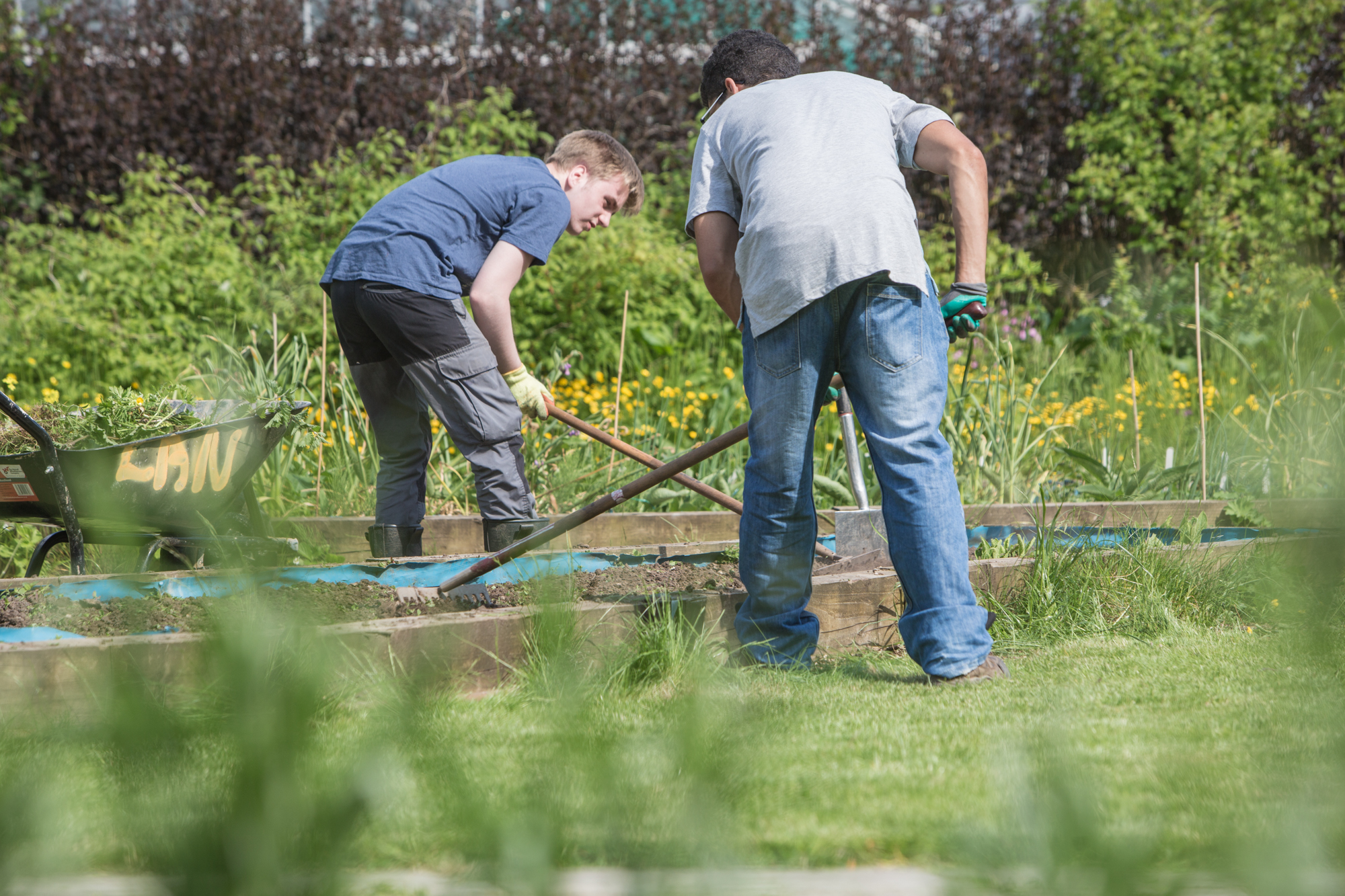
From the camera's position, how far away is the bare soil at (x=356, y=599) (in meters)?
0.61

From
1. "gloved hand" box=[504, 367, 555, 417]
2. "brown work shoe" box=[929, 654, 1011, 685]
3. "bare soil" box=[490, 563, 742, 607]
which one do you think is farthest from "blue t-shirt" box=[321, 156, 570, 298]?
"brown work shoe" box=[929, 654, 1011, 685]

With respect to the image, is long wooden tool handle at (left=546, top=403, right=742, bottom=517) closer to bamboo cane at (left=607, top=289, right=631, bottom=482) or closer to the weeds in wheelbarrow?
bamboo cane at (left=607, top=289, right=631, bottom=482)

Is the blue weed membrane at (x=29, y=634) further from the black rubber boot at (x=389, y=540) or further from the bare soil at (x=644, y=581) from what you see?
the black rubber boot at (x=389, y=540)

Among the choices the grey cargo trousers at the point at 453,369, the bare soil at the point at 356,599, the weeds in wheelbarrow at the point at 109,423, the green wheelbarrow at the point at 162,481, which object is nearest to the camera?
the bare soil at the point at 356,599

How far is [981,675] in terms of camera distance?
93.3 inches

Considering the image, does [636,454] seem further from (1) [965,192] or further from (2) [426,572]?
(1) [965,192]

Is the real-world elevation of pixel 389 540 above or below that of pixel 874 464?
below

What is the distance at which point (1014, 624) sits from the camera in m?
2.86

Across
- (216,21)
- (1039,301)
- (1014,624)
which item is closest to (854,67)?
(1039,301)

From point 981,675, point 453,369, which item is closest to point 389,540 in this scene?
point 453,369

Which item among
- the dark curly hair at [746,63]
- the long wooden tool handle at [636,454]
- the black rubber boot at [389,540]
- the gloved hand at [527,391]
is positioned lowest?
the black rubber boot at [389,540]

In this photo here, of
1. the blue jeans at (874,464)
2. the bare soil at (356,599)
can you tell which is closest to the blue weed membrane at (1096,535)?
the blue jeans at (874,464)

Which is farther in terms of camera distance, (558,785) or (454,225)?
(454,225)

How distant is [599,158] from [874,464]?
1.66 m
